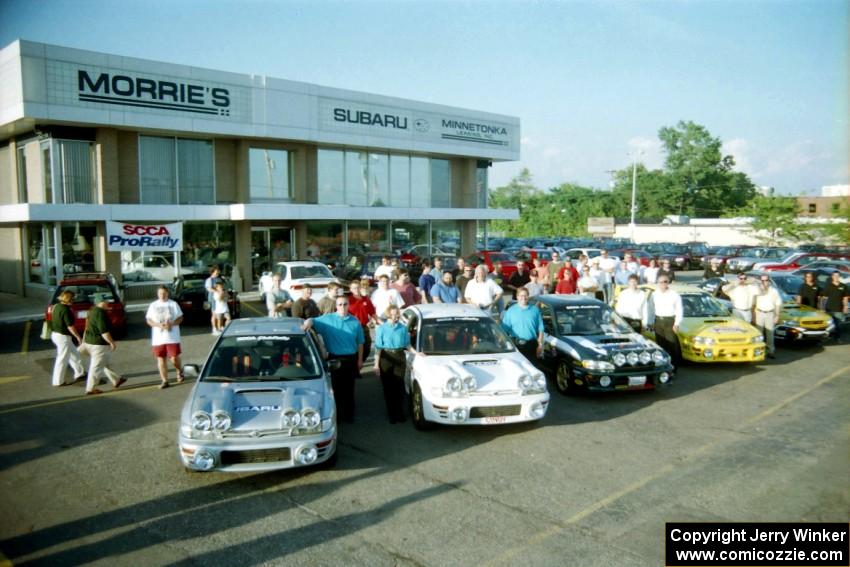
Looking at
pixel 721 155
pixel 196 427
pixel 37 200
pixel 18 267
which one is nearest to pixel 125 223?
pixel 37 200

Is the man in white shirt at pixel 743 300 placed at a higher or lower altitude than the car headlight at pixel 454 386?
higher

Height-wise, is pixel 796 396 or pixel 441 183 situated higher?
pixel 441 183

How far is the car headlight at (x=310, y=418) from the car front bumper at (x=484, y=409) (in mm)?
1826

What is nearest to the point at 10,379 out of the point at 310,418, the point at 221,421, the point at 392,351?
the point at 221,421

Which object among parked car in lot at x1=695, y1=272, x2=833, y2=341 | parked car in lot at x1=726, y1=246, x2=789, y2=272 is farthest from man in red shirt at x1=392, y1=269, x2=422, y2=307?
parked car in lot at x1=726, y1=246, x2=789, y2=272

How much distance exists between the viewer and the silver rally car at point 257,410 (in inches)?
253

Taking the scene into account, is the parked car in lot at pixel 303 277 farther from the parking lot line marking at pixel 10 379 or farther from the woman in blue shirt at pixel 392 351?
the woman in blue shirt at pixel 392 351

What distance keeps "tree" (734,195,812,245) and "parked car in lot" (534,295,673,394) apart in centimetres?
4179

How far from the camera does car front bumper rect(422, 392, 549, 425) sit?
25.9 ft

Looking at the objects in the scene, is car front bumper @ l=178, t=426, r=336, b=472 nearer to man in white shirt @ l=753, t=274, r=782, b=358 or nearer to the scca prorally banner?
man in white shirt @ l=753, t=274, r=782, b=358

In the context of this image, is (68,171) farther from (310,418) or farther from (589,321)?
(310,418)

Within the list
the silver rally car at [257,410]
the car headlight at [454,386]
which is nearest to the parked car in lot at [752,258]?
the car headlight at [454,386]

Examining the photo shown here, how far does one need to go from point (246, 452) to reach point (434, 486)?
1.93 m

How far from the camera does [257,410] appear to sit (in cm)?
672
